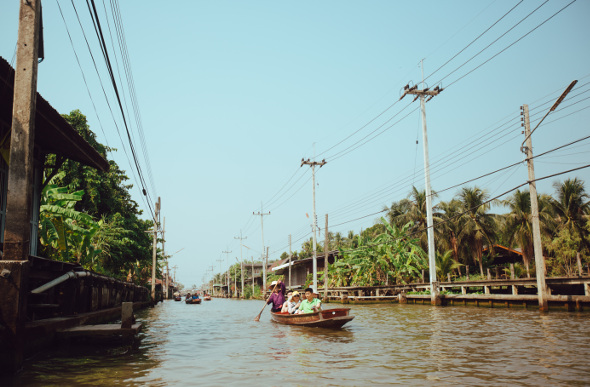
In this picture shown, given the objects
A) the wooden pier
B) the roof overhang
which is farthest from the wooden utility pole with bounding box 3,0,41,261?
the wooden pier

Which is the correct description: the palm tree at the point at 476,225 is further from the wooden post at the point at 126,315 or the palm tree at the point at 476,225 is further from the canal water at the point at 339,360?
the wooden post at the point at 126,315

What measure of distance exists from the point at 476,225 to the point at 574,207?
8.24 metres

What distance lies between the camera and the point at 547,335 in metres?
12.0

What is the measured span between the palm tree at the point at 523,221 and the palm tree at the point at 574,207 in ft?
6.84

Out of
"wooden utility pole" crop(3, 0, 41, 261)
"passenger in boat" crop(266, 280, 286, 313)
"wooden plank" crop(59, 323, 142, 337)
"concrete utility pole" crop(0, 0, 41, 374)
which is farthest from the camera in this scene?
"passenger in boat" crop(266, 280, 286, 313)

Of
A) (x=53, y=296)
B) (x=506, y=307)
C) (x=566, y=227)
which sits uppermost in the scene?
(x=566, y=227)

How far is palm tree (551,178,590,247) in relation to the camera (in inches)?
1377

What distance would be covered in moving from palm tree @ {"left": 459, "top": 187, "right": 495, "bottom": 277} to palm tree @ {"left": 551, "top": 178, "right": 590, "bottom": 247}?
6930mm

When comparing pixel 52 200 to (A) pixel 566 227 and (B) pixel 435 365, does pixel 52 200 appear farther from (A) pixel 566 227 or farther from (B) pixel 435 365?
(A) pixel 566 227

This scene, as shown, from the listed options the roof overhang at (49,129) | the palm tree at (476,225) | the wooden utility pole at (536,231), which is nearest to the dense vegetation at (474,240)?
the palm tree at (476,225)

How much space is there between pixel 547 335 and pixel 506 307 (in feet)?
40.8

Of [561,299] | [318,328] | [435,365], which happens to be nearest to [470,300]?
[561,299]

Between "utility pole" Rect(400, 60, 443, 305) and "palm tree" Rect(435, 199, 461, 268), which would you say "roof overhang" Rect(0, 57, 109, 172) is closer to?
"utility pole" Rect(400, 60, 443, 305)

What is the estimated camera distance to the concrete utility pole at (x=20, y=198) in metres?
6.84
